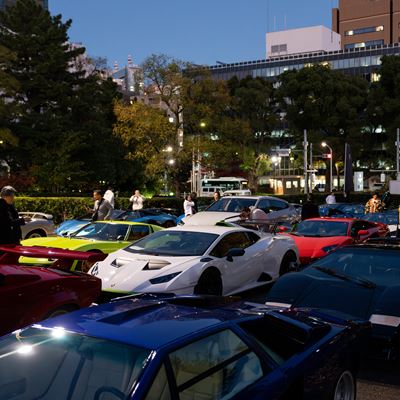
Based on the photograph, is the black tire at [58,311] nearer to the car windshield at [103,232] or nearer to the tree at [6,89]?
the car windshield at [103,232]

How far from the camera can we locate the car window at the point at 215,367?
290cm

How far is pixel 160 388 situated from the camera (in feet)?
9.02

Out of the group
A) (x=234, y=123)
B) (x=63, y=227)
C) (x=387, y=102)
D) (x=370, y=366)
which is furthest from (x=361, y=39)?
(x=370, y=366)

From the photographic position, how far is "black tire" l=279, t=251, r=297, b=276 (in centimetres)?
1088

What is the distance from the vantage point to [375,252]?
23.9 feet

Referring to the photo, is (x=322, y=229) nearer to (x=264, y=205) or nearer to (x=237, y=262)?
(x=237, y=262)

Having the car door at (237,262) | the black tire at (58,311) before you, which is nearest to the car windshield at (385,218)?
the car door at (237,262)

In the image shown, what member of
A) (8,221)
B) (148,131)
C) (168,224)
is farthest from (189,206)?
(148,131)

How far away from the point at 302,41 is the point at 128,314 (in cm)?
13629

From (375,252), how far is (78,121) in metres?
38.3

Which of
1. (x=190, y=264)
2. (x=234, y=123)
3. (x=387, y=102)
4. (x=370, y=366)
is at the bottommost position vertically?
(x=370, y=366)

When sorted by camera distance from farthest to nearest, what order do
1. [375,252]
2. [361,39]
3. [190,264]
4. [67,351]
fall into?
[361,39]
[190,264]
[375,252]
[67,351]

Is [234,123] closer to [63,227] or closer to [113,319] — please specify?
[63,227]

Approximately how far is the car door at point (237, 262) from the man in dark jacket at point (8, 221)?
3.08m
